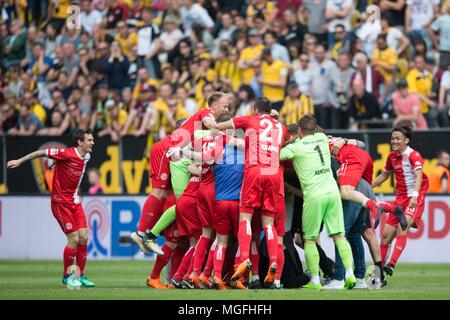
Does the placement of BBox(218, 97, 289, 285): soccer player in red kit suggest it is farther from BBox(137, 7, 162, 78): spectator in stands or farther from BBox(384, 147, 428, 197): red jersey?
BBox(137, 7, 162, 78): spectator in stands

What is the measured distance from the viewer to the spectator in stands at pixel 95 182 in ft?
82.8

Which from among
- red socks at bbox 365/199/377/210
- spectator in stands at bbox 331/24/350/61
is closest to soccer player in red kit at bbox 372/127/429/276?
red socks at bbox 365/199/377/210

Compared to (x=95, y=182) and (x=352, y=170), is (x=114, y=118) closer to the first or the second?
(x=95, y=182)

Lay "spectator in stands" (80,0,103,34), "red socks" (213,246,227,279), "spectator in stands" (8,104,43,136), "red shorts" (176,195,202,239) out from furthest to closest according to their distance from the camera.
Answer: "spectator in stands" (80,0,103,34) → "spectator in stands" (8,104,43,136) → "red shorts" (176,195,202,239) → "red socks" (213,246,227,279)

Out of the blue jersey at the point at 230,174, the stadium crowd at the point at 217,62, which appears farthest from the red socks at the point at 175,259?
the stadium crowd at the point at 217,62

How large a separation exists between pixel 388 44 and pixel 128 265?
7.51m

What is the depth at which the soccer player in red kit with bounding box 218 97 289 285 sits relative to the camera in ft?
51.5

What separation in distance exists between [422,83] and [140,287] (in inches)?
383

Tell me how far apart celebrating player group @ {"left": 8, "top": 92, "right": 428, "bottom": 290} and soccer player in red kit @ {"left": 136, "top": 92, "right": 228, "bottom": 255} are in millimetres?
15

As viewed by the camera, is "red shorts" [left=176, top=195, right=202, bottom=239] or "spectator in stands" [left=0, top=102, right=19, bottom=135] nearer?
"red shorts" [left=176, top=195, right=202, bottom=239]

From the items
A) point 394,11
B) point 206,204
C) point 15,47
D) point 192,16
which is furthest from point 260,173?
point 15,47

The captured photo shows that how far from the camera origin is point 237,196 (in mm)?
16125

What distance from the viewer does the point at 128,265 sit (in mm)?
22328

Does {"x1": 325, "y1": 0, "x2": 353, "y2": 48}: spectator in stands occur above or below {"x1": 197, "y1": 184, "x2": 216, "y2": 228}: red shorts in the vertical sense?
above
